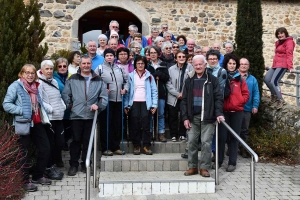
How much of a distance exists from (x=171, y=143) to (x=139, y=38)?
228cm

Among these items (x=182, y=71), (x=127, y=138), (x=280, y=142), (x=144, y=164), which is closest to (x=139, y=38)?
(x=182, y=71)

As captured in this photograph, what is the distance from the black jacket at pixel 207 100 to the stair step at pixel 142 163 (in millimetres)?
764

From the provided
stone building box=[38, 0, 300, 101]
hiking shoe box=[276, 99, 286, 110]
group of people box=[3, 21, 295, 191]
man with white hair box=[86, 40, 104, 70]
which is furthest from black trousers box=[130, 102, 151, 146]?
stone building box=[38, 0, 300, 101]

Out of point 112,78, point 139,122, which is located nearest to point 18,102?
point 112,78

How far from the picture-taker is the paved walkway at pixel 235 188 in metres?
4.65

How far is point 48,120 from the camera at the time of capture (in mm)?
4867

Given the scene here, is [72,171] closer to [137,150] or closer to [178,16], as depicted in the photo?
[137,150]

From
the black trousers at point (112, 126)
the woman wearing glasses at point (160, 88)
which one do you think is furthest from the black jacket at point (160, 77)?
the black trousers at point (112, 126)

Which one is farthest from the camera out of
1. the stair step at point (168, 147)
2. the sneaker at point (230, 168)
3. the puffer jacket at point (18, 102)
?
the stair step at point (168, 147)

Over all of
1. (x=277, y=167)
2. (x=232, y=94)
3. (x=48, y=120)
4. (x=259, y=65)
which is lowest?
(x=277, y=167)

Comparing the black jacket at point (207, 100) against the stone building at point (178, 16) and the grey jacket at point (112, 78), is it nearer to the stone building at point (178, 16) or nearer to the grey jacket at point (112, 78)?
the grey jacket at point (112, 78)

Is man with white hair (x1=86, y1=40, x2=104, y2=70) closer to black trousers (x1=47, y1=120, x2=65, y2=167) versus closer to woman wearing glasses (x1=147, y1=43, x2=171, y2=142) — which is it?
woman wearing glasses (x1=147, y1=43, x2=171, y2=142)

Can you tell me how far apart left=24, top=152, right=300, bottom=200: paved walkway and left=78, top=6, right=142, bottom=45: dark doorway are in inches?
293

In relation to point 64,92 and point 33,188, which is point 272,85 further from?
point 33,188
